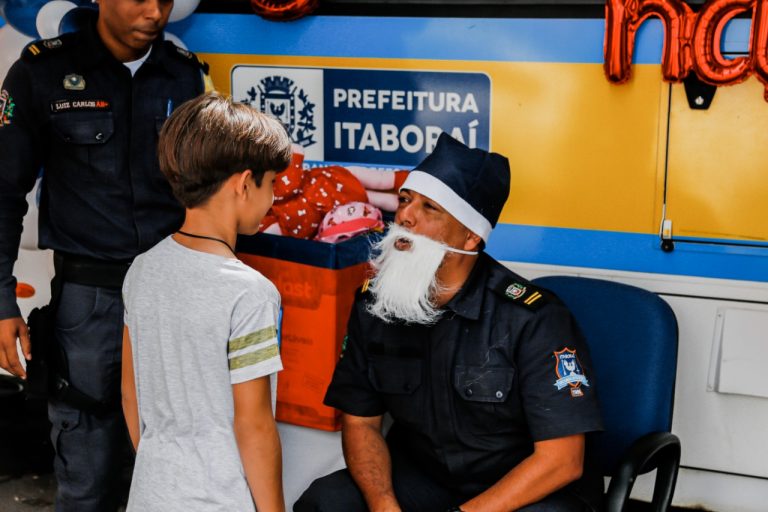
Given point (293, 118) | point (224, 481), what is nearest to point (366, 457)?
point (224, 481)

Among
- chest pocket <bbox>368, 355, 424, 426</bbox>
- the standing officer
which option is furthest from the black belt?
chest pocket <bbox>368, 355, 424, 426</bbox>

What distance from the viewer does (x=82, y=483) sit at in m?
2.76

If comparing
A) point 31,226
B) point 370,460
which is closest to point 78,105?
point 31,226

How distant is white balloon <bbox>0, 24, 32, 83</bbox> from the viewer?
361 cm

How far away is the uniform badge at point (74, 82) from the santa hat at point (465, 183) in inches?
37.5

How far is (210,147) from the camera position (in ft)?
6.47

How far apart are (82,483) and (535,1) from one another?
6.38ft

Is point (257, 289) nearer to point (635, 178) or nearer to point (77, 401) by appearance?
point (77, 401)

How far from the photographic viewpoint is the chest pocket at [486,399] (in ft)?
7.65

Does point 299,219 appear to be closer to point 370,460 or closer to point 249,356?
point 370,460

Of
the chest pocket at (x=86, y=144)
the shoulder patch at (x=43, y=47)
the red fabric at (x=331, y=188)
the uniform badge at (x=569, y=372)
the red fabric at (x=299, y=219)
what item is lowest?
the uniform badge at (x=569, y=372)

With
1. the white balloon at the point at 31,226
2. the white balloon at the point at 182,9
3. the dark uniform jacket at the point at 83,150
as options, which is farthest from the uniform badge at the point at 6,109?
the white balloon at the point at 31,226

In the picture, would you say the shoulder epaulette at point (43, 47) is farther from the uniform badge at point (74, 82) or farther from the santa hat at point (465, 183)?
the santa hat at point (465, 183)

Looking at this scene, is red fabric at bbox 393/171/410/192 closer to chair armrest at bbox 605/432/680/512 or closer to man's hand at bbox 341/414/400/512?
man's hand at bbox 341/414/400/512
